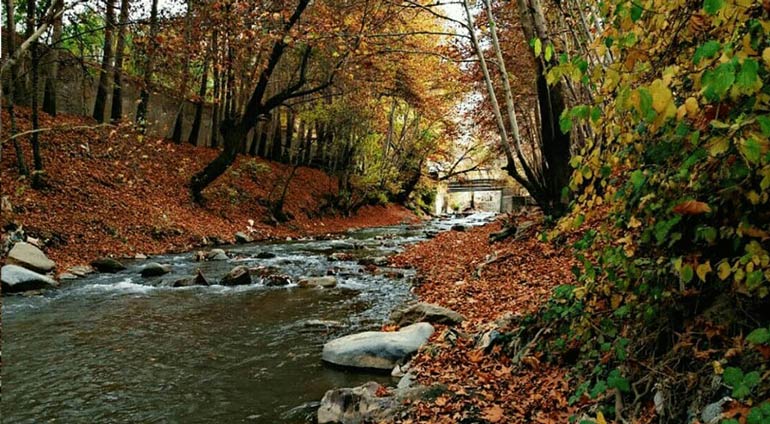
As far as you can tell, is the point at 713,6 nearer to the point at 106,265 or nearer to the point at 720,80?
the point at 720,80

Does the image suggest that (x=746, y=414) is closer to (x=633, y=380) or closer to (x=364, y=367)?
(x=633, y=380)

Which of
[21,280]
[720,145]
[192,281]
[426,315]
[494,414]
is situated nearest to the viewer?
[720,145]

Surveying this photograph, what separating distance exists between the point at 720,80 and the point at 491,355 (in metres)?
3.70

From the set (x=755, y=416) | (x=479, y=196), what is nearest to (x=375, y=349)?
(x=755, y=416)

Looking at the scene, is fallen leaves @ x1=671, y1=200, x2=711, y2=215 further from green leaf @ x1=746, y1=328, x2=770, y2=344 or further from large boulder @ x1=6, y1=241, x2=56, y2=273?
large boulder @ x1=6, y1=241, x2=56, y2=273

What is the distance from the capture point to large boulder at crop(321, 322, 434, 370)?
5.21 metres

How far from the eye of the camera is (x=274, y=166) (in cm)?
2602

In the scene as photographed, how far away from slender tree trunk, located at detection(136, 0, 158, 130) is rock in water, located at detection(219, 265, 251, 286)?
3260 mm

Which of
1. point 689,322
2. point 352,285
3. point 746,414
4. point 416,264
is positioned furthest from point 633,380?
point 416,264

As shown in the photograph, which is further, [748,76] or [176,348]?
[176,348]

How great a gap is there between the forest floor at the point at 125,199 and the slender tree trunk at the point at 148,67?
866mm

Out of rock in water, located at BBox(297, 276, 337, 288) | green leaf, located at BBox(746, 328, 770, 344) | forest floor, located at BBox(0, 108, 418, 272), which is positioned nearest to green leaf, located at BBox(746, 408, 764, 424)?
green leaf, located at BBox(746, 328, 770, 344)

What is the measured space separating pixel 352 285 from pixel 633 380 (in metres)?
7.15

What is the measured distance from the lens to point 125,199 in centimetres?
1423
